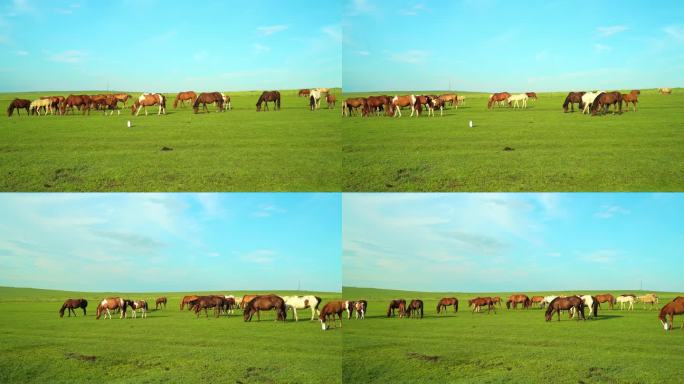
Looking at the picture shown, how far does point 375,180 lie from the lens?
572 inches

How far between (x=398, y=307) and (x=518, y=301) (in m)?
6.51

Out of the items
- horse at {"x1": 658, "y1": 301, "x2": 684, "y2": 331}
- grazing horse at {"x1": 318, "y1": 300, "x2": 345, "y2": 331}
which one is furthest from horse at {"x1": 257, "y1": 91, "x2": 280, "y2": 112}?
horse at {"x1": 658, "y1": 301, "x2": 684, "y2": 331}

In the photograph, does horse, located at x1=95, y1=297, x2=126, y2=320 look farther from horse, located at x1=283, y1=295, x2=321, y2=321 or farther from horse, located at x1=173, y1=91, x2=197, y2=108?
horse, located at x1=173, y1=91, x2=197, y2=108

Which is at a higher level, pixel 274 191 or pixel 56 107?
pixel 56 107

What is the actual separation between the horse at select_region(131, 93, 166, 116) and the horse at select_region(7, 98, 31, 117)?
4647 mm

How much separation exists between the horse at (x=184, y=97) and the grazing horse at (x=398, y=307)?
1526 cm

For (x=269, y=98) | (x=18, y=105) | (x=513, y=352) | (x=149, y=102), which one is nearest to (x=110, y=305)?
(x=149, y=102)

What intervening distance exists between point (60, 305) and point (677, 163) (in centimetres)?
2073

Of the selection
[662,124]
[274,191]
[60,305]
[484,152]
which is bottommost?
[60,305]

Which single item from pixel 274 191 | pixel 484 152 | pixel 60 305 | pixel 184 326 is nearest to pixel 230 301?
pixel 184 326

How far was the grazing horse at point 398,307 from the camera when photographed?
17.8 meters

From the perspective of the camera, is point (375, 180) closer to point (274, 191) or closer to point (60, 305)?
point (274, 191)

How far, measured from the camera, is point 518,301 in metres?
22.2

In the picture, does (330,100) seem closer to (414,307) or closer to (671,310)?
(414,307)
